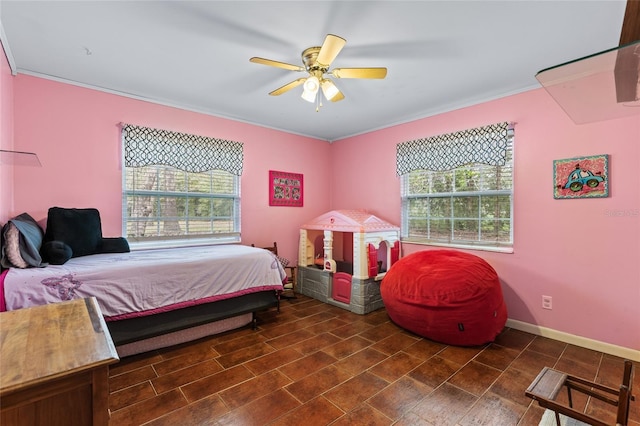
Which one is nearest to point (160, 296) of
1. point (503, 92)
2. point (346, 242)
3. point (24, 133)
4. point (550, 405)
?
point (24, 133)

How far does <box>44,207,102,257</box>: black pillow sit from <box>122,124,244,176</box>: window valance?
0.71m

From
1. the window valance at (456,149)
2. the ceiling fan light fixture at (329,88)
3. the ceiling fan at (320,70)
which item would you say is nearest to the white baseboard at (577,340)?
the window valance at (456,149)

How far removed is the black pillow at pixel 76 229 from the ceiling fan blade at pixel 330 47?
2718 millimetres

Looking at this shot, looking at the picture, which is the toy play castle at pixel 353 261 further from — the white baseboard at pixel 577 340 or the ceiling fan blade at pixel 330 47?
the ceiling fan blade at pixel 330 47

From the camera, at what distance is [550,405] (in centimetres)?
141

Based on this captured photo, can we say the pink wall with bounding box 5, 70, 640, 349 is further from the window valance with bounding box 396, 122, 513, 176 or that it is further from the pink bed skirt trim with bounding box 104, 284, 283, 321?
the pink bed skirt trim with bounding box 104, 284, 283, 321

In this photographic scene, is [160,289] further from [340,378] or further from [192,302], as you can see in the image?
[340,378]

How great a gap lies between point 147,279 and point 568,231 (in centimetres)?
390

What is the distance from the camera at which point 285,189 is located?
471 centimetres

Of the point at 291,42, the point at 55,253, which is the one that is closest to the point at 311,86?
the point at 291,42

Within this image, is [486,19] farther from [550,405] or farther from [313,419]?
[313,419]

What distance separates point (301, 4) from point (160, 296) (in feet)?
8.21

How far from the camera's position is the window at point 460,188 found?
10.9 feet

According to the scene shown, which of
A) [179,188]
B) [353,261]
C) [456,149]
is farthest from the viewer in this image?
[353,261]
